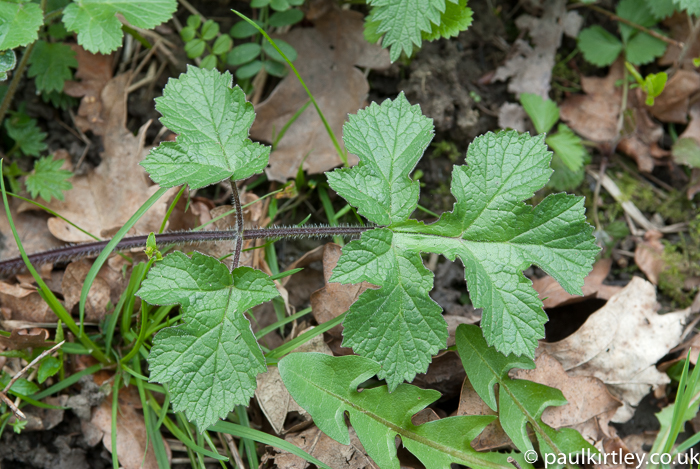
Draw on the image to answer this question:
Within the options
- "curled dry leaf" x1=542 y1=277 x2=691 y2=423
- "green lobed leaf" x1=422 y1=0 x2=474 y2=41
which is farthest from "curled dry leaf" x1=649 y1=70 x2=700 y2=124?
"green lobed leaf" x1=422 y1=0 x2=474 y2=41

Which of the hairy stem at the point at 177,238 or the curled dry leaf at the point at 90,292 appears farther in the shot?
the curled dry leaf at the point at 90,292

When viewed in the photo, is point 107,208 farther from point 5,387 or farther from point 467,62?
point 467,62

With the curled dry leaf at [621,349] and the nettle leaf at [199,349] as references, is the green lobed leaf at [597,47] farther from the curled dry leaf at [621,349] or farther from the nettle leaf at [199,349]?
the nettle leaf at [199,349]

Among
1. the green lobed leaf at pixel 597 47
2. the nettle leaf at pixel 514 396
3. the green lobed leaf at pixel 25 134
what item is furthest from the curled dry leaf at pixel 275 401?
the green lobed leaf at pixel 597 47

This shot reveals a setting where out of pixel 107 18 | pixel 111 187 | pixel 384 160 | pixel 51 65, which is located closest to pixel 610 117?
pixel 384 160

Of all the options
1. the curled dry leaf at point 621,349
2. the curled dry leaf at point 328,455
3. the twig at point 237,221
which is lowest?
the curled dry leaf at point 328,455

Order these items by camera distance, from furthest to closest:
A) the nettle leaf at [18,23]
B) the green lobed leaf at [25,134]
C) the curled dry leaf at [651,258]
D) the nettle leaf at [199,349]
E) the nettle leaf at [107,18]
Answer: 1. the curled dry leaf at [651,258]
2. the green lobed leaf at [25,134]
3. the nettle leaf at [107,18]
4. the nettle leaf at [18,23]
5. the nettle leaf at [199,349]
